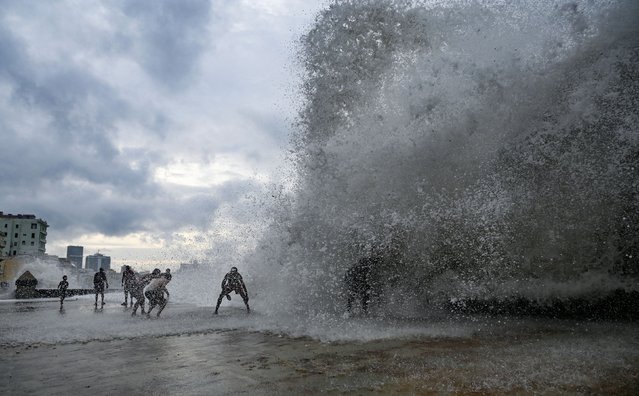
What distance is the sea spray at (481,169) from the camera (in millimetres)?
9250

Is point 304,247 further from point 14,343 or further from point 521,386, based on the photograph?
point 521,386

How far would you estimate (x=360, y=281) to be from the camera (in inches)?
442

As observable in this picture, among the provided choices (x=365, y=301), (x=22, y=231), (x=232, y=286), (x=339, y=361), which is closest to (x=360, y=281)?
(x=365, y=301)

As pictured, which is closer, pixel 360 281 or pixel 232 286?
pixel 360 281

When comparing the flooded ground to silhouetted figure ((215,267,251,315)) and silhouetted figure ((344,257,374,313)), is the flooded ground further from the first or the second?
silhouetted figure ((215,267,251,315))

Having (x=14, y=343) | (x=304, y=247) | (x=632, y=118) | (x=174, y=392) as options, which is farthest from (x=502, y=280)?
(x=14, y=343)

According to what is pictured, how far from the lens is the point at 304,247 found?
Result: 12.6m

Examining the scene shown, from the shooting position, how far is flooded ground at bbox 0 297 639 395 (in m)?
4.43

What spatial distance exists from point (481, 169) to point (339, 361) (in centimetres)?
677

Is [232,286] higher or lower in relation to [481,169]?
lower

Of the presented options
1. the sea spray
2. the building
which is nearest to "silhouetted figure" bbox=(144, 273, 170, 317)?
the sea spray

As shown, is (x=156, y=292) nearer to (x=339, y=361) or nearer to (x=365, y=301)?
(x=365, y=301)

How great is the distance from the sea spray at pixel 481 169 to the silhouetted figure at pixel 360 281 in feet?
0.80

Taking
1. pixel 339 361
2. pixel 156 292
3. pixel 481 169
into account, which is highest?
pixel 481 169
